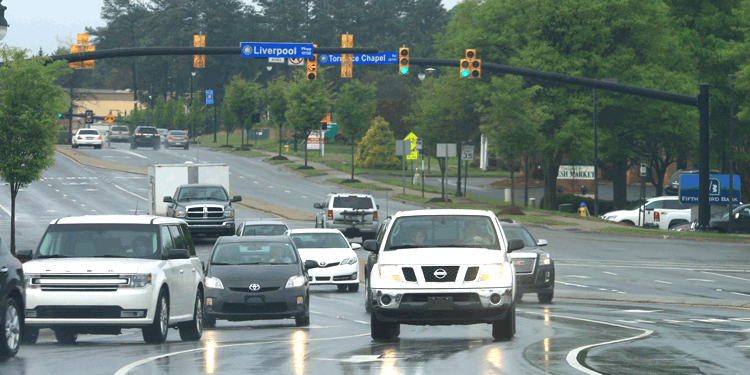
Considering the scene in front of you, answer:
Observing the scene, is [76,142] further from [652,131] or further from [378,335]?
[378,335]

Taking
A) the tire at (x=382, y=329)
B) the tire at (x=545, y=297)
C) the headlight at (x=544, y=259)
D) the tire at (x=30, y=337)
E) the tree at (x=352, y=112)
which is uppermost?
the tree at (x=352, y=112)

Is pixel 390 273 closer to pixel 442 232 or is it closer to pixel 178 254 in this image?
pixel 442 232

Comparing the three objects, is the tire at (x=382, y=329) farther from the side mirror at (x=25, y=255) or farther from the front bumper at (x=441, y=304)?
the side mirror at (x=25, y=255)

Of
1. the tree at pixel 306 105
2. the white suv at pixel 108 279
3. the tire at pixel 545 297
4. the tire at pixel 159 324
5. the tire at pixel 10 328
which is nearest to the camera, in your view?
the tire at pixel 10 328

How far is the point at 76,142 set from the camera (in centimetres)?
8650

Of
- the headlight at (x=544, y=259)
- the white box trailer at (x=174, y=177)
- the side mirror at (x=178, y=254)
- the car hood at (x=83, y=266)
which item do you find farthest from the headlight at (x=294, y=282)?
the white box trailer at (x=174, y=177)

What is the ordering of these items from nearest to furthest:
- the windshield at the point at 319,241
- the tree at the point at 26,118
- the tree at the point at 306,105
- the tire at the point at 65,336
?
the tire at the point at 65,336 → the windshield at the point at 319,241 → the tree at the point at 26,118 → the tree at the point at 306,105

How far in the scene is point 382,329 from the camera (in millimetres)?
13852

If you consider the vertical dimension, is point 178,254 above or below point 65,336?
above

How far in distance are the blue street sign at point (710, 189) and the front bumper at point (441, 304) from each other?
93.5 feet

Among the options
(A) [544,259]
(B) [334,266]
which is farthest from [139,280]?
(B) [334,266]

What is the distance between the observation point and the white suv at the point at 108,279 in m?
13.0

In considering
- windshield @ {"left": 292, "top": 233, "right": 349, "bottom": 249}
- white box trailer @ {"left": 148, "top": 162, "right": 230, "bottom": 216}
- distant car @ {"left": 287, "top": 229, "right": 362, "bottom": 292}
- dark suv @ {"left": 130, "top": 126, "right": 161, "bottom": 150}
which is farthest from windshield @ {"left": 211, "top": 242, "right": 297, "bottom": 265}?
dark suv @ {"left": 130, "top": 126, "right": 161, "bottom": 150}

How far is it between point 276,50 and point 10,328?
27.4 metres
